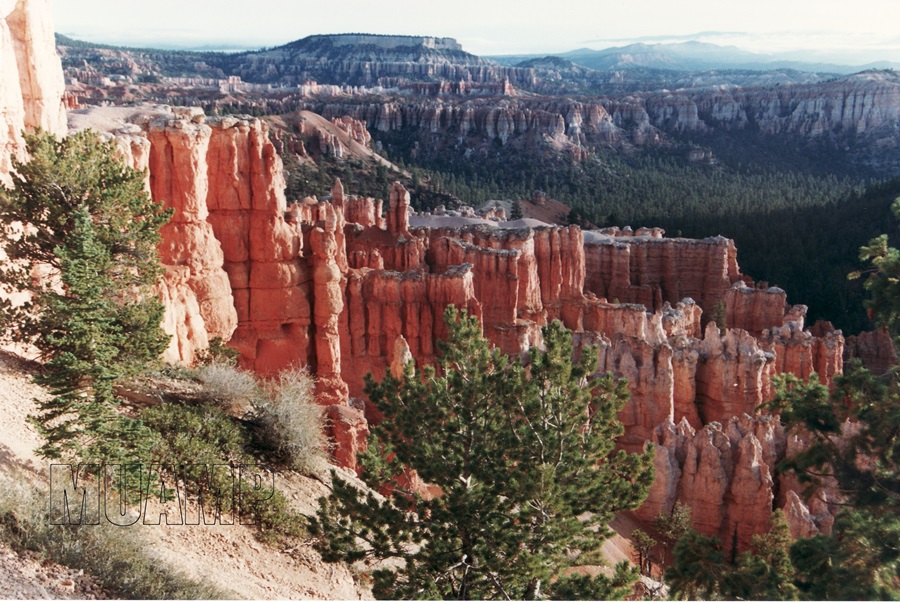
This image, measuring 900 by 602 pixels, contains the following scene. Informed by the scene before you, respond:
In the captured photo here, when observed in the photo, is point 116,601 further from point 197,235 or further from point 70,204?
point 197,235

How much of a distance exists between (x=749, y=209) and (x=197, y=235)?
58.0 metres

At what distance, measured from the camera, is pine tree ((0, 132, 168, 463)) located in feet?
32.0

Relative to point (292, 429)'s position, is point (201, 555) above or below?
below

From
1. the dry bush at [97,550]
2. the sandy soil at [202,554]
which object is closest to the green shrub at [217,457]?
the sandy soil at [202,554]

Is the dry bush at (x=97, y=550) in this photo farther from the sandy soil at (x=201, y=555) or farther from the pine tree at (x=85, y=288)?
the pine tree at (x=85, y=288)

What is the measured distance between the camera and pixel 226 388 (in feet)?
42.7

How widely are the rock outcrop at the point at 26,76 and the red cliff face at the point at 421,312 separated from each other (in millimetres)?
1718

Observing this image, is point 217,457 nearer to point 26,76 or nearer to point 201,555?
point 201,555

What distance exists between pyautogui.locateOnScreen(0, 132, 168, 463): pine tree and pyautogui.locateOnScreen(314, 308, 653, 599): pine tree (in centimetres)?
299

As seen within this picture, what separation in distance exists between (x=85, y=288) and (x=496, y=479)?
214 inches

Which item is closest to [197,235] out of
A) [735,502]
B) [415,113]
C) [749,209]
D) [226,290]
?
[226,290]

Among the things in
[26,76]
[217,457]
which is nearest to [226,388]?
[217,457]

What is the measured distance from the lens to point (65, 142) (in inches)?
444

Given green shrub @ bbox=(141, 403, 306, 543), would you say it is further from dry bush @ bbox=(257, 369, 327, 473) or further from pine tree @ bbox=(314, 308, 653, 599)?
pine tree @ bbox=(314, 308, 653, 599)
